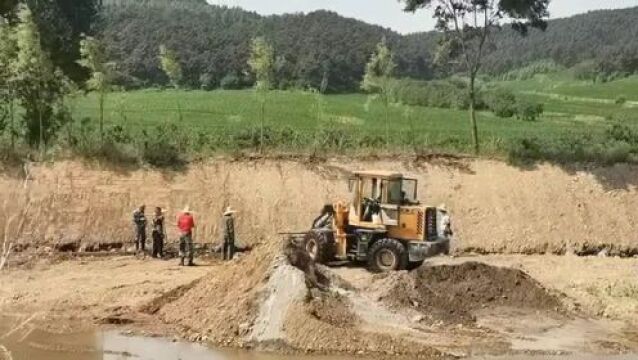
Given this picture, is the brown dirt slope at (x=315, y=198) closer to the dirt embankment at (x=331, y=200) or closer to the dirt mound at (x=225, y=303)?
the dirt embankment at (x=331, y=200)

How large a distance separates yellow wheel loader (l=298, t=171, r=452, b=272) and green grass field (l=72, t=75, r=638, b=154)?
41.4ft

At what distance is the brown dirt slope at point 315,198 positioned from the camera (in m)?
30.9

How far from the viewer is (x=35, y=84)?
34.1 m

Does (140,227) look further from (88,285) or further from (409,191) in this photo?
(409,191)

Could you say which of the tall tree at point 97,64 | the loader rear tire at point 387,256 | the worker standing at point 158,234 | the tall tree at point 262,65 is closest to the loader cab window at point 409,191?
the loader rear tire at point 387,256

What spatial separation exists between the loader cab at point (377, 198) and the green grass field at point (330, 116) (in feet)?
41.7

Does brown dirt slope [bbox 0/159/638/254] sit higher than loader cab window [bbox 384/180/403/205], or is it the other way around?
loader cab window [bbox 384/180/403/205]

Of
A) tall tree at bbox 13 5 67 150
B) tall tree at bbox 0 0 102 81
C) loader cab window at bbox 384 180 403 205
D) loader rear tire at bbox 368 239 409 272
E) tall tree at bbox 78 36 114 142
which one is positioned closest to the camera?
loader rear tire at bbox 368 239 409 272

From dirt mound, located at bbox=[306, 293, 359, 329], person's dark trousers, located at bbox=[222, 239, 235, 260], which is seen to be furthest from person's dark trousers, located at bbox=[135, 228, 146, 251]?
dirt mound, located at bbox=[306, 293, 359, 329]

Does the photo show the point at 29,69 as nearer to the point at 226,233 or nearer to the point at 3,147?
the point at 3,147

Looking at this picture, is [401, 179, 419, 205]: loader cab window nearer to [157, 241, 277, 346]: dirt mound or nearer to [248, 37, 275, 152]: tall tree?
[157, 241, 277, 346]: dirt mound

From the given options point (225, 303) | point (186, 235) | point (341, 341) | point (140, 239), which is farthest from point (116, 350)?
point (140, 239)

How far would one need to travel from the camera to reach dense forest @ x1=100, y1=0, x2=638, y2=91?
73312mm

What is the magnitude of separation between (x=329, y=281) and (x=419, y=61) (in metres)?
72.3
